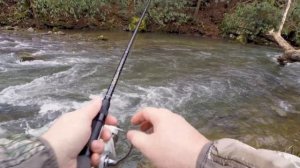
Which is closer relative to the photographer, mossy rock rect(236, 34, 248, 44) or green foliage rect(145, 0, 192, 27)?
mossy rock rect(236, 34, 248, 44)

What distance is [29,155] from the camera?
1.15m

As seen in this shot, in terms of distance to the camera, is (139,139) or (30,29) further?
(30,29)

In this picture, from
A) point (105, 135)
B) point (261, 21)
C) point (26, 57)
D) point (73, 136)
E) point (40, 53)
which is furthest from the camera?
point (261, 21)

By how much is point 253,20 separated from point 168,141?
15.4 metres

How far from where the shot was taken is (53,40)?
12.3m

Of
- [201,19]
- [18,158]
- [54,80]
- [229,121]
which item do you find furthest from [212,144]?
[201,19]

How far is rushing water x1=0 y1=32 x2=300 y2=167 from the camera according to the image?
5625 mm

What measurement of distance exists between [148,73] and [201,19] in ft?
A: 31.7

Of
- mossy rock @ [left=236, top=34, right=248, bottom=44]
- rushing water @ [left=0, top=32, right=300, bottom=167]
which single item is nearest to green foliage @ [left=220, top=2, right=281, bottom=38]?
mossy rock @ [left=236, top=34, right=248, bottom=44]

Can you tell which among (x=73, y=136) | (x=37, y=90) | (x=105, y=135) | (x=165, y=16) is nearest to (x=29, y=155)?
(x=73, y=136)

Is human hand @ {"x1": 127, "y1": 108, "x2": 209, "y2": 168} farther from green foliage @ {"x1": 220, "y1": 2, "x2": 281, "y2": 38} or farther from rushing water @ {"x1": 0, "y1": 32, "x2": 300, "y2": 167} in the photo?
green foliage @ {"x1": 220, "y1": 2, "x2": 281, "y2": 38}

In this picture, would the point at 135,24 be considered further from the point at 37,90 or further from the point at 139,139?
the point at 139,139

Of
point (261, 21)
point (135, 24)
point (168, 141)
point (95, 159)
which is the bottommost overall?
point (135, 24)

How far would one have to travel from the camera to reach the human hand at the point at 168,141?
122cm
